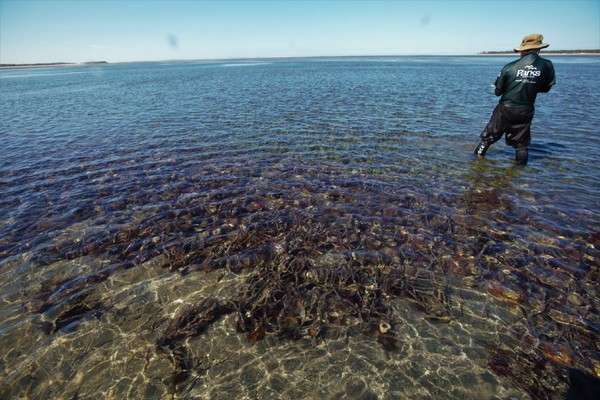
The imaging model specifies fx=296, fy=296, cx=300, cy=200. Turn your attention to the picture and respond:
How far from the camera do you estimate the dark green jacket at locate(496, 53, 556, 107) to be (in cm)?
1149

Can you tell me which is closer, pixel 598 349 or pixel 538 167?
pixel 598 349

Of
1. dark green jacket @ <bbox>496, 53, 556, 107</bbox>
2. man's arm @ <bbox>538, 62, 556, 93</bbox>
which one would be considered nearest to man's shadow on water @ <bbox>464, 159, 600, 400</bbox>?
dark green jacket @ <bbox>496, 53, 556, 107</bbox>

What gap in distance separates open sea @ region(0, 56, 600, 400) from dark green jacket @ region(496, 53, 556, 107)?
10.2ft

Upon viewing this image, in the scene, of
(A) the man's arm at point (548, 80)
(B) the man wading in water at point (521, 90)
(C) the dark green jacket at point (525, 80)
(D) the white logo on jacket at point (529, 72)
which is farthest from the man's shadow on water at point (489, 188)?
(D) the white logo on jacket at point (529, 72)

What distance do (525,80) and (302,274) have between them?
39.1 ft

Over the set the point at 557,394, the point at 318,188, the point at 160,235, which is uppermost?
the point at 318,188

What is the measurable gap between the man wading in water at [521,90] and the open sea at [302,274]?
4.97 ft

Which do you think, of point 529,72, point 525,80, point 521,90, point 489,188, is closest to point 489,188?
point 489,188

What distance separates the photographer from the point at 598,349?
5.53 m

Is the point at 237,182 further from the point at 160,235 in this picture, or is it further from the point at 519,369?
the point at 519,369

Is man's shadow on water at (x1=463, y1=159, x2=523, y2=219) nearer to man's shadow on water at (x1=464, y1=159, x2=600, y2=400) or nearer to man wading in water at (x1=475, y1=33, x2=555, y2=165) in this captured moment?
man's shadow on water at (x1=464, y1=159, x2=600, y2=400)

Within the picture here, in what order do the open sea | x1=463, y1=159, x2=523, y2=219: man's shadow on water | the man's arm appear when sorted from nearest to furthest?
the open sea < x1=463, y1=159, x2=523, y2=219: man's shadow on water < the man's arm

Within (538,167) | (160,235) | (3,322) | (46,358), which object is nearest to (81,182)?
(160,235)

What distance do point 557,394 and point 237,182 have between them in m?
11.3
